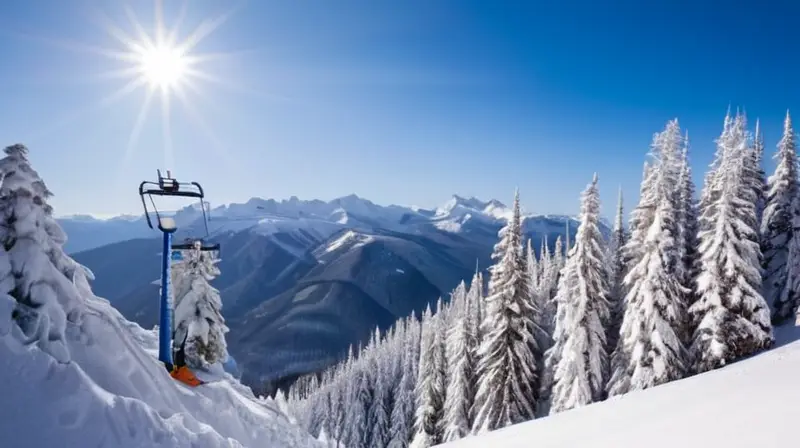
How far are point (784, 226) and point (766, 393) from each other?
23861 millimetres

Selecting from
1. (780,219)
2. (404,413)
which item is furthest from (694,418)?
(404,413)

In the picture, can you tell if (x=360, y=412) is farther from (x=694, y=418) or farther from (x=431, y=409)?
(x=694, y=418)

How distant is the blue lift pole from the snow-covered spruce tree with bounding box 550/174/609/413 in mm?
20614

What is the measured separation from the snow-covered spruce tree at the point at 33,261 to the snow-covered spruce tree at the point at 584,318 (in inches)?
931

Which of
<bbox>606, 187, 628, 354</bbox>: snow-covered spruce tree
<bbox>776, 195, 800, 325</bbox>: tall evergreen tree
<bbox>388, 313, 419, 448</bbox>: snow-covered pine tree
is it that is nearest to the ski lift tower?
<bbox>606, 187, 628, 354</bbox>: snow-covered spruce tree

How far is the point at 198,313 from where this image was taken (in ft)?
67.0

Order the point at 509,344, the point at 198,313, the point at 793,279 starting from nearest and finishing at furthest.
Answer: the point at 198,313
the point at 793,279
the point at 509,344

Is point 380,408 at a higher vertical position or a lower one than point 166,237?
lower

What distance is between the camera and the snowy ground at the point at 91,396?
663 cm

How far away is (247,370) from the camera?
18850 centimetres

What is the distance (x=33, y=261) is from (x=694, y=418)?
15465 millimetres

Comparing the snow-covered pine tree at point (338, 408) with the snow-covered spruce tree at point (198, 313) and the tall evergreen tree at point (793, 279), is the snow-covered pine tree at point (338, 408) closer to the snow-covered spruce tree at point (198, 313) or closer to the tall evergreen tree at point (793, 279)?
the snow-covered spruce tree at point (198, 313)

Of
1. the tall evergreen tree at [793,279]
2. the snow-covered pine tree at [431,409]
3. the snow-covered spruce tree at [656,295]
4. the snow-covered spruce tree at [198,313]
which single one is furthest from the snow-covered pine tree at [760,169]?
→ the snow-covered spruce tree at [198,313]

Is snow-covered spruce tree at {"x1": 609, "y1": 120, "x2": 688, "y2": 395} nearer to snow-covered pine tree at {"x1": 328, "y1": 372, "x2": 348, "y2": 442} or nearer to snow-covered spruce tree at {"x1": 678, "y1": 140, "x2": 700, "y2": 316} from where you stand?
snow-covered spruce tree at {"x1": 678, "y1": 140, "x2": 700, "y2": 316}
